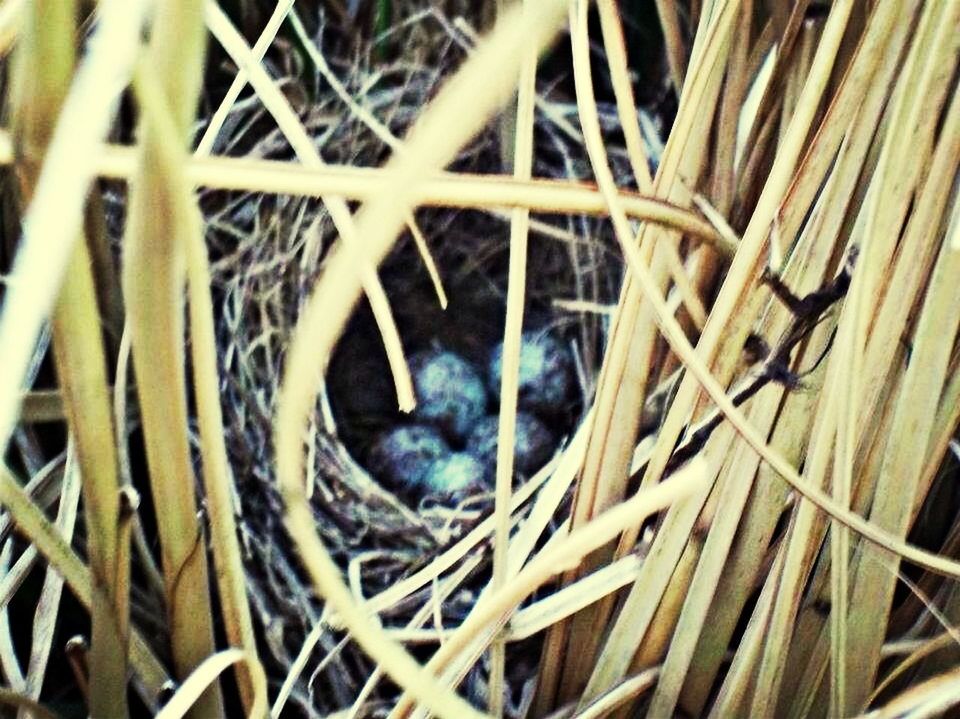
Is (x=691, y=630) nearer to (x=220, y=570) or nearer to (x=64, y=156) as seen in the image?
(x=220, y=570)

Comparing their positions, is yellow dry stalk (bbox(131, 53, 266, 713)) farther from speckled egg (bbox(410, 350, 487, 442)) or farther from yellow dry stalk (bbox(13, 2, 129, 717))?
speckled egg (bbox(410, 350, 487, 442))

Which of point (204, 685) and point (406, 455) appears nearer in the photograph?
point (204, 685)

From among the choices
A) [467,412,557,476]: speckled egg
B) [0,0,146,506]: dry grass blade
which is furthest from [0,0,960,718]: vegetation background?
[467,412,557,476]: speckled egg

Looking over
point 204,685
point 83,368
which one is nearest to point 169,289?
point 83,368

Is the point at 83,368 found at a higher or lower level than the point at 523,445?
higher

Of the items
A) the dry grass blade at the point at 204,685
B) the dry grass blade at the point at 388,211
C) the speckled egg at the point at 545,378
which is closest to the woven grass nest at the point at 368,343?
the speckled egg at the point at 545,378

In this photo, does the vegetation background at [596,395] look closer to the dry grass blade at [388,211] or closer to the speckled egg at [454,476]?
the dry grass blade at [388,211]

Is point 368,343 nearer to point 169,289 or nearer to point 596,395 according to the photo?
point 596,395
